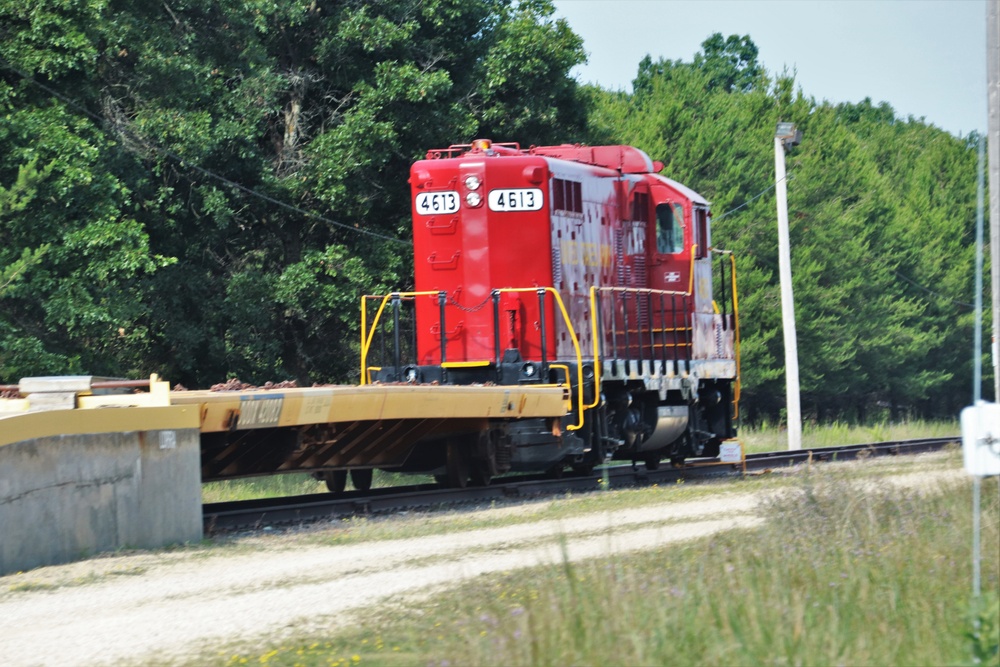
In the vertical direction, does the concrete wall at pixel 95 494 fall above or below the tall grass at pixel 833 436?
above

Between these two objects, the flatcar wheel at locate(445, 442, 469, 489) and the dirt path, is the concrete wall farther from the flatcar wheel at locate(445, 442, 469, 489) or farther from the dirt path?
the flatcar wheel at locate(445, 442, 469, 489)

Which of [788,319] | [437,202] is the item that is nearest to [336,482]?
[437,202]

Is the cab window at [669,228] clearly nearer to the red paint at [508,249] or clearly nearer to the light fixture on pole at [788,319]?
the red paint at [508,249]

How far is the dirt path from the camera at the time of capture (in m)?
6.78

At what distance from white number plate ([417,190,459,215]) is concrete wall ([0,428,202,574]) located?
615cm

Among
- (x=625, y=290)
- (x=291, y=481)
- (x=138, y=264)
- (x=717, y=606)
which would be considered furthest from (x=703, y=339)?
(x=717, y=606)

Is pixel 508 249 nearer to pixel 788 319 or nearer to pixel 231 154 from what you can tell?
pixel 231 154

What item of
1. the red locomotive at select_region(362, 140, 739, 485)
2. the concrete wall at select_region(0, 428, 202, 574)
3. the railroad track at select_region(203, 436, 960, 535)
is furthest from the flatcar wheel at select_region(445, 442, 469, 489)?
the concrete wall at select_region(0, 428, 202, 574)

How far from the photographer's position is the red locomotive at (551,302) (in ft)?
48.3

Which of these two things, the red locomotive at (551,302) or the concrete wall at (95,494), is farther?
the red locomotive at (551,302)

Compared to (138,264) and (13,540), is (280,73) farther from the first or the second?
(13,540)

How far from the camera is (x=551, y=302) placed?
1540cm

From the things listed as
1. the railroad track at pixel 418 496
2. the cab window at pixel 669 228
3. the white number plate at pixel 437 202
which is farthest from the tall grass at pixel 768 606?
the cab window at pixel 669 228

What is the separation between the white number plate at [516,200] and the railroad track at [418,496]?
3414mm
